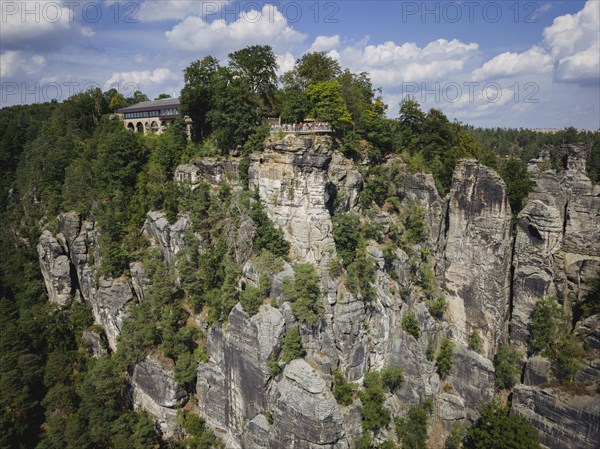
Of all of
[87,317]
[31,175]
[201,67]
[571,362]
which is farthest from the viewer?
[31,175]

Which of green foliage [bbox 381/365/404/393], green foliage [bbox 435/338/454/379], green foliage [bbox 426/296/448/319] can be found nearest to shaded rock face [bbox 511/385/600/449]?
green foliage [bbox 435/338/454/379]

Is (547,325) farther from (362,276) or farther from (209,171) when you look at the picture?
(209,171)

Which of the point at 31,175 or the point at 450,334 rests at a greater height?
the point at 31,175

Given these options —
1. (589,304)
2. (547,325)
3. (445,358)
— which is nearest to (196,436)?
(445,358)

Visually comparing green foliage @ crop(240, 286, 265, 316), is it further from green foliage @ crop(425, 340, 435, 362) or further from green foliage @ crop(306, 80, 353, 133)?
green foliage @ crop(306, 80, 353, 133)

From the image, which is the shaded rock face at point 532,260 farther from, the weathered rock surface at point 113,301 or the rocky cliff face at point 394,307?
the weathered rock surface at point 113,301

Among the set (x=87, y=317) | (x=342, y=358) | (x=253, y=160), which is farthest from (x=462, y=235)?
(x=87, y=317)

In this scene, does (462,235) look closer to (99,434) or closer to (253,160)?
(253,160)
